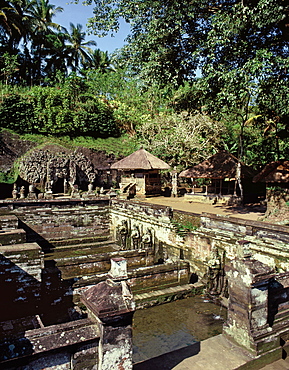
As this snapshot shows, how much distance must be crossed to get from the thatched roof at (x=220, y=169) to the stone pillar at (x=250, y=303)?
13.5 meters

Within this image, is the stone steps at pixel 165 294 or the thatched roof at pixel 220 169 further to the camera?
the thatched roof at pixel 220 169

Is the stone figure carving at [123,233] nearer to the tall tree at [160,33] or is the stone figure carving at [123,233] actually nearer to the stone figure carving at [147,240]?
the stone figure carving at [147,240]

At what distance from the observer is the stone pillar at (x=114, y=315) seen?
3.10 metres

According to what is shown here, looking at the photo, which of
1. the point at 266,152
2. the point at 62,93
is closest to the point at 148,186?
the point at 266,152

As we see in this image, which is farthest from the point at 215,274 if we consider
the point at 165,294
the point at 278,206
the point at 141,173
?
the point at 141,173

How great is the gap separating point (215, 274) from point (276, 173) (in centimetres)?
518

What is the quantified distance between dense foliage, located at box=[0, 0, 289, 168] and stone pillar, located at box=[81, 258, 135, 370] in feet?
24.5

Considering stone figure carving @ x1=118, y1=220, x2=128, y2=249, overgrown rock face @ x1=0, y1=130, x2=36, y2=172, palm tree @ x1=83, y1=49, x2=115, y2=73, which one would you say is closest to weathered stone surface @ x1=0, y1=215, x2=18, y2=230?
stone figure carving @ x1=118, y1=220, x2=128, y2=249

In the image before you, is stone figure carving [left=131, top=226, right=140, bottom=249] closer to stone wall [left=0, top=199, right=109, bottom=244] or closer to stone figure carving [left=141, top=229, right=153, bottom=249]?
stone figure carving [left=141, top=229, right=153, bottom=249]

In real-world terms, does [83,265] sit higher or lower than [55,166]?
lower

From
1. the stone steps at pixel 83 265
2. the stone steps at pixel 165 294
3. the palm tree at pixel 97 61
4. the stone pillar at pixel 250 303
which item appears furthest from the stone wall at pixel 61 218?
the palm tree at pixel 97 61

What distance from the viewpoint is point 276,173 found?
11391 mm

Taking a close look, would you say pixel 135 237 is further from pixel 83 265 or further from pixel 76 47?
pixel 76 47

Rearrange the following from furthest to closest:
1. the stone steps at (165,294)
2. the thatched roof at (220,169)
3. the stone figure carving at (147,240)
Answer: the thatched roof at (220,169)
the stone figure carving at (147,240)
the stone steps at (165,294)
